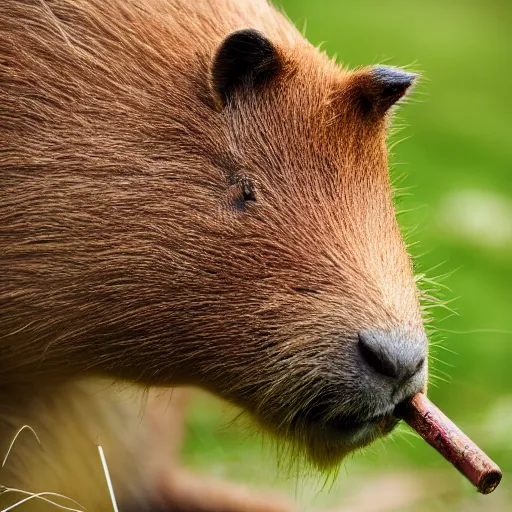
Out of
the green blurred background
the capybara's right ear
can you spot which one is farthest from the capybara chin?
the green blurred background

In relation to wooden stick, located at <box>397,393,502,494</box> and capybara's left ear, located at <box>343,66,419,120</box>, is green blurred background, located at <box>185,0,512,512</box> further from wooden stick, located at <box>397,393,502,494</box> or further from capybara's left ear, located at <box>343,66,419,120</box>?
capybara's left ear, located at <box>343,66,419,120</box>

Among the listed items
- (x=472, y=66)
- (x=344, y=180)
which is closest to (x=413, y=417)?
(x=344, y=180)

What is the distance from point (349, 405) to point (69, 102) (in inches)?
54.3

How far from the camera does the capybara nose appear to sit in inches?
133

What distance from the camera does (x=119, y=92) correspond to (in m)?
3.72

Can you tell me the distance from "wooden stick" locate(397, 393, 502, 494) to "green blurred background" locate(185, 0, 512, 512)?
51 centimetres

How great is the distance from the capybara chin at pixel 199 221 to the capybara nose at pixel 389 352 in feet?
0.13

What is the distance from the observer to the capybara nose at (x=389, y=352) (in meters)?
3.37

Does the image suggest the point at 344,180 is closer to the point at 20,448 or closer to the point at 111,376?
the point at 111,376

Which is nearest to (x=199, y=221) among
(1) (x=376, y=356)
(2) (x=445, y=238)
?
(1) (x=376, y=356)

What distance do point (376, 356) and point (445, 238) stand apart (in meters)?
5.86

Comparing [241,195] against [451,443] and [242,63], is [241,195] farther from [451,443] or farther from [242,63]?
[451,443]

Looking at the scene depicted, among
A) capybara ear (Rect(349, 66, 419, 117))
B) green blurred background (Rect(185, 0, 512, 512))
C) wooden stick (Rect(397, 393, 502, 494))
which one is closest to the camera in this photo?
wooden stick (Rect(397, 393, 502, 494))

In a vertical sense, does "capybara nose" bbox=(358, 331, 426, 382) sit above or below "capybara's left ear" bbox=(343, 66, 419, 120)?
below
